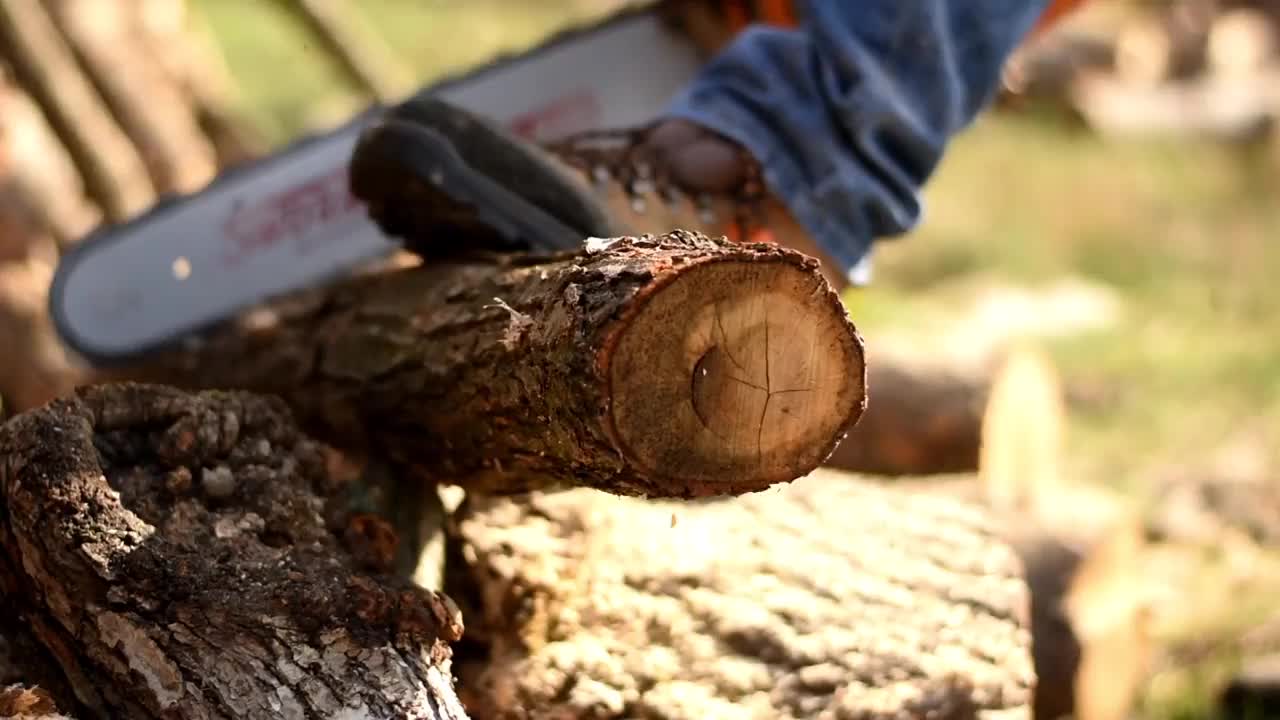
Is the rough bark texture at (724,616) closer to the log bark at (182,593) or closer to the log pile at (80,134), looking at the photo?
the log bark at (182,593)

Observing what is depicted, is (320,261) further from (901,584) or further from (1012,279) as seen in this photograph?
(1012,279)

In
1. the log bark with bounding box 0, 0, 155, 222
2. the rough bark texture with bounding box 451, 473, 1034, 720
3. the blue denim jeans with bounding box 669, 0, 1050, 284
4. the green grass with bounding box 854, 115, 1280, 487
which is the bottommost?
the green grass with bounding box 854, 115, 1280, 487

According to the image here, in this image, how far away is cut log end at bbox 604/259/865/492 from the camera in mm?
1434

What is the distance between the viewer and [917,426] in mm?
3070

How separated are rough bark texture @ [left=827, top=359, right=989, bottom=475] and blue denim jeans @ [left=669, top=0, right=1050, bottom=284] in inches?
32.9

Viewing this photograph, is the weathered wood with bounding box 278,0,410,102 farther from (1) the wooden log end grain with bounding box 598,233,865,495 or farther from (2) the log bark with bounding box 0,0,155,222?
(1) the wooden log end grain with bounding box 598,233,865,495

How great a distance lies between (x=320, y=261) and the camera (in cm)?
254

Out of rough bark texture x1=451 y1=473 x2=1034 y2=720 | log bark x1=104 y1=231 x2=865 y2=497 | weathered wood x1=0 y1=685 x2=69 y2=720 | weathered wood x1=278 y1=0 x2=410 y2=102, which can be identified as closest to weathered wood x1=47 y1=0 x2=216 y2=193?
weathered wood x1=278 y1=0 x2=410 y2=102

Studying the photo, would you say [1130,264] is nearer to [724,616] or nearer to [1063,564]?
[1063,564]

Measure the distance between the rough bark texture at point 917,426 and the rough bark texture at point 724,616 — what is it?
814 millimetres

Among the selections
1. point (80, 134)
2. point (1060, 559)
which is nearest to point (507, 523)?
point (1060, 559)

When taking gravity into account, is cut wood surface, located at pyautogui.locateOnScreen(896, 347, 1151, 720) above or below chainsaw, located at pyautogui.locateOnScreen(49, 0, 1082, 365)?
below

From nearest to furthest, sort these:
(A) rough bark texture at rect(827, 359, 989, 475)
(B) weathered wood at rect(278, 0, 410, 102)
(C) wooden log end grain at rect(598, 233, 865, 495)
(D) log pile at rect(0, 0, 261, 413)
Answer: (C) wooden log end grain at rect(598, 233, 865, 495), (A) rough bark texture at rect(827, 359, 989, 475), (D) log pile at rect(0, 0, 261, 413), (B) weathered wood at rect(278, 0, 410, 102)

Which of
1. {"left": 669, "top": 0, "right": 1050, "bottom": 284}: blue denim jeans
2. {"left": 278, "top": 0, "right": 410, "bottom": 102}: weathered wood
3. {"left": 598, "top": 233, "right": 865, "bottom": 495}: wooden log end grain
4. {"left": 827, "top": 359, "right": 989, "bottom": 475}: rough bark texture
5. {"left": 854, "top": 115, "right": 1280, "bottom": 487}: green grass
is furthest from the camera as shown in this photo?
{"left": 854, "top": 115, "right": 1280, "bottom": 487}: green grass
